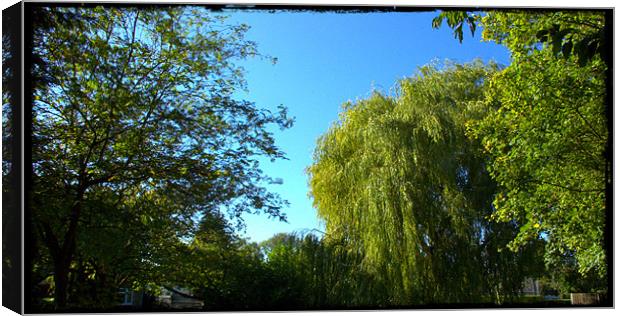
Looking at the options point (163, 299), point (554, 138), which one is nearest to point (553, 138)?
point (554, 138)

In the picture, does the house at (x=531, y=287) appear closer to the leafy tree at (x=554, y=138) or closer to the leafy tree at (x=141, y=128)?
the leafy tree at (x=554, y=138)

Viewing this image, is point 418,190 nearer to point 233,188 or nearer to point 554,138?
point 554,138

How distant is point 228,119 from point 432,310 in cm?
246

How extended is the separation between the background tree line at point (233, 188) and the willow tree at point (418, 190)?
26mm

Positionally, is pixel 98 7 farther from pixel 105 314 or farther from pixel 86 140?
pixel 105 314

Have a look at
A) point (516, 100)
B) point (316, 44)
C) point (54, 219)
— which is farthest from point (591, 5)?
point (54, 219)

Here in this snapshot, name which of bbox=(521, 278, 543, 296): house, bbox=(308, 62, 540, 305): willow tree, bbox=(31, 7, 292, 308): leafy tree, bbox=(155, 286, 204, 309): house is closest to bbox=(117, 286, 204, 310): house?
bbox=(155, 286, 204, 309): house

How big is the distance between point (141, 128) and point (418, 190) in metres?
3.32

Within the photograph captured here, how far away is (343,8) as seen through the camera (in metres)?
4.81

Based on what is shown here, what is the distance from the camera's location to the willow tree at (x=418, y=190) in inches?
244

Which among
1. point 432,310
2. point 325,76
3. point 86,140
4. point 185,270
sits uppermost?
point 325,76

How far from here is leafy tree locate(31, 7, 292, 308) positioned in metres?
4.47

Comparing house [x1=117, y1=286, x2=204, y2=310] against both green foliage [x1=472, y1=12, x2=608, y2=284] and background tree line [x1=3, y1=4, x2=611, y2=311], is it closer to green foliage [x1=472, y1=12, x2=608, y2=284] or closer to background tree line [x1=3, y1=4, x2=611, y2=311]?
background tree line [x1=3, y1=4, x2=611, y2=311]

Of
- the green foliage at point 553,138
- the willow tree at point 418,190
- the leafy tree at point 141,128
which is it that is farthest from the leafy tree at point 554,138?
the leafy tree at point 141,128
